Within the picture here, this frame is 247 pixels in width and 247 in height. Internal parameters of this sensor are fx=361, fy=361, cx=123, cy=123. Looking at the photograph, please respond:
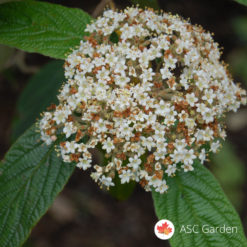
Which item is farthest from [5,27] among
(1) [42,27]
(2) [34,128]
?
(2) [34,128]

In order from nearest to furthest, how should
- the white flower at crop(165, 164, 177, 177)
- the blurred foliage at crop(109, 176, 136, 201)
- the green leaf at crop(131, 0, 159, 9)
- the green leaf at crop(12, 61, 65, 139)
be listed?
1. the white flower at crop(165, 164, 177, 177)
2. the green leaf at crop(131, 0, 159, 9)
3. the blurred foliage at crop(109, 176, 136, 201)
4. the green leaf at crop(12, 61, 65, 139)

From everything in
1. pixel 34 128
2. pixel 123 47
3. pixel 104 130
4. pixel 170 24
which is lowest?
pixel 104 130

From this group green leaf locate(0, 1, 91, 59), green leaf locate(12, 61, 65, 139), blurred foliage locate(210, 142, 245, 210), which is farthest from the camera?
blurred foliage locate(210, 142, 245, 210)

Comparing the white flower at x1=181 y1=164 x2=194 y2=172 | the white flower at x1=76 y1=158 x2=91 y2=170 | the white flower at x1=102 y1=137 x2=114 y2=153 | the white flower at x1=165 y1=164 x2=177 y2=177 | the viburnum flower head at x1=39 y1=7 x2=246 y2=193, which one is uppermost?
the viburnum flower head at x1=39 y1=7 x2=246 y2=193

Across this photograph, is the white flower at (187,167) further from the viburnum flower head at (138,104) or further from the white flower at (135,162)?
the white flower at (135,162)

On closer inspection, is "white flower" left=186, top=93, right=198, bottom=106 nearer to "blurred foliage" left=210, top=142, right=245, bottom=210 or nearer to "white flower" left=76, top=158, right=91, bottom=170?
"white flower" left=76, top=158, right=91, bottom=170

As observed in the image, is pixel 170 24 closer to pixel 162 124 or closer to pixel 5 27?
pixel 162 124

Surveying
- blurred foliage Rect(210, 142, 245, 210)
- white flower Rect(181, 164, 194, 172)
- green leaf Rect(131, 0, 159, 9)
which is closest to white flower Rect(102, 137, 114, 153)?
white flower Rect(181, 164, 194, 172)
